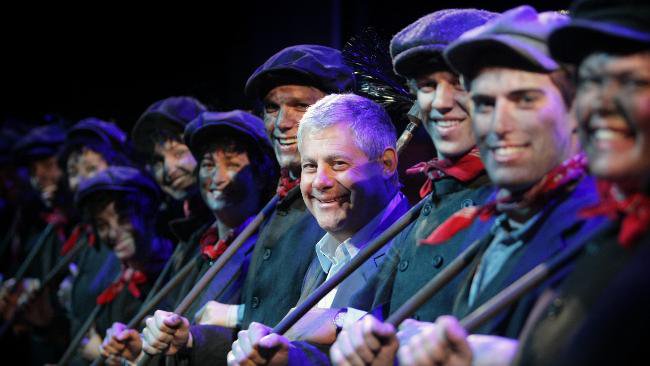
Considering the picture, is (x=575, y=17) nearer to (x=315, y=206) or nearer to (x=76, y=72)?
(x=315, y=206)

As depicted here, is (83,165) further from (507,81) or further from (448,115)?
(507,81)

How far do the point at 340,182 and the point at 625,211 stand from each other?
5.00ft

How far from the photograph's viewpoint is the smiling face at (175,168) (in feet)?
16.2

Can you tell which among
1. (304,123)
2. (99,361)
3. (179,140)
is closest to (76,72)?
(179,140)

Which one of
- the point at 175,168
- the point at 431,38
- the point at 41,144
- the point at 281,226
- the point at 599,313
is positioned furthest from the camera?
the point at 41,144

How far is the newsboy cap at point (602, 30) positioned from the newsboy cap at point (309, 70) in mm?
1842

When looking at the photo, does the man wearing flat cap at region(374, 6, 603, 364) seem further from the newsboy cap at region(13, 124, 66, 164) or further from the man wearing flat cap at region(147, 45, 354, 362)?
the newsboy cap at region(13, 124, 66, 164)

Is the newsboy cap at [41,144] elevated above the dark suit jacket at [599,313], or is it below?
below

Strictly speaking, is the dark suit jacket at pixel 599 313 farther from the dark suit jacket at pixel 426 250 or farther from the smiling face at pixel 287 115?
the smiling face at pixel 287 115

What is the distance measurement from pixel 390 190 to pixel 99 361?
181 cm

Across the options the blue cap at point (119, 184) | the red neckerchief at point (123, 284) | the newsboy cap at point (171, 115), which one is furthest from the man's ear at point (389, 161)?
the blue cap at point (119, 184)

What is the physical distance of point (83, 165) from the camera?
6188 millimetres

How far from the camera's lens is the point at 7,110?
844 centimetres

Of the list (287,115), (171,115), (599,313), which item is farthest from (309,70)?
(599,313)
